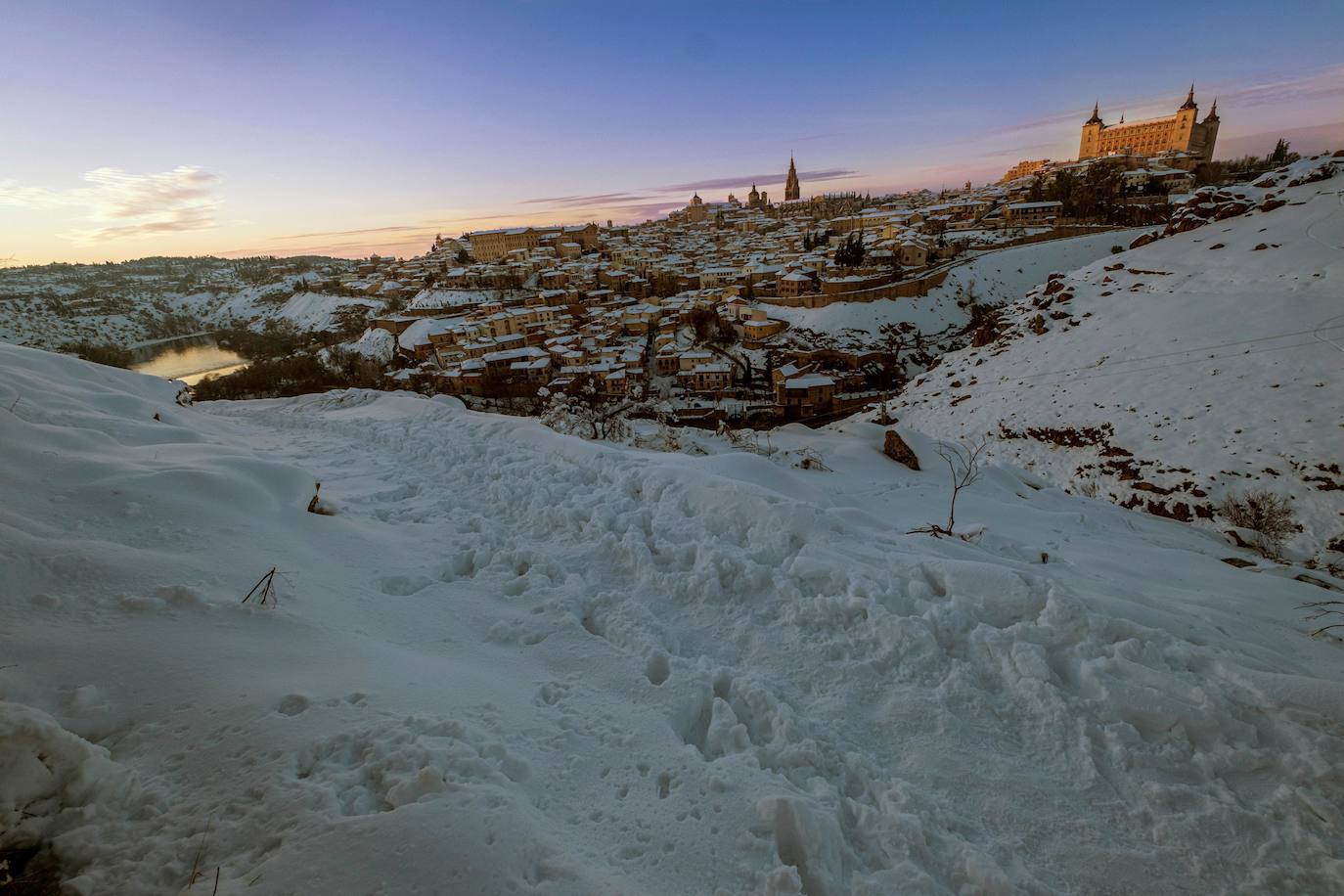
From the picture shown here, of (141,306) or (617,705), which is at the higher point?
(141,306)

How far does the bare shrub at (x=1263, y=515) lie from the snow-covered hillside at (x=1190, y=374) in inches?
11.0

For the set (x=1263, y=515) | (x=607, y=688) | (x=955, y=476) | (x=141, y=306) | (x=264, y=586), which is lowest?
(x=1263, y=515)

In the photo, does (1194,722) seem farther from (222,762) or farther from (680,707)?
(222,762)

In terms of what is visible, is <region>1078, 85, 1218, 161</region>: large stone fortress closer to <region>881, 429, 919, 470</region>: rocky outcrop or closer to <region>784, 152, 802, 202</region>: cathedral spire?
<region>784, 152, 802, 202</region>: cathedral spire

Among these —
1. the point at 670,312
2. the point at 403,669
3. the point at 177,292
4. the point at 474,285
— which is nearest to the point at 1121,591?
the point at 403,669

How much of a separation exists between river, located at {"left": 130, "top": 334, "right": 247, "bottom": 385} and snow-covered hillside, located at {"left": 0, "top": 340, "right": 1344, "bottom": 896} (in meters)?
44.4

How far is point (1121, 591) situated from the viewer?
5.10m

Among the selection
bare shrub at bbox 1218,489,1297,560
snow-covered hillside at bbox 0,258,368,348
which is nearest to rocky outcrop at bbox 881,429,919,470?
bare shrub at bbox 1218,489,1297,560

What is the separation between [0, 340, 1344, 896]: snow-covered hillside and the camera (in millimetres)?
2229

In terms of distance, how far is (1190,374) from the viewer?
19219mm

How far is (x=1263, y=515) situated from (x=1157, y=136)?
109688 millimetres

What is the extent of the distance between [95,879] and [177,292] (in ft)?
407

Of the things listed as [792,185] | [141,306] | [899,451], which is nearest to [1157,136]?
[792,185]

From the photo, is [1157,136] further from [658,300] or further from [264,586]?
[264,586]
